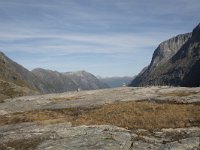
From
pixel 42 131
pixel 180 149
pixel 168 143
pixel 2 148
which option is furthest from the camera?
pixel 42 131

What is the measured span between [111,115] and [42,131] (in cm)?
1026

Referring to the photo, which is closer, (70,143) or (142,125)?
(70,143)

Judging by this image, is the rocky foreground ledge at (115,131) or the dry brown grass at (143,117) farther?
the dry brown grass at (143,117)

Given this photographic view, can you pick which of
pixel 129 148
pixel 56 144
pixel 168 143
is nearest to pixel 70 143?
pixel 56 144

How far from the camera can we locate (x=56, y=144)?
1197 inches

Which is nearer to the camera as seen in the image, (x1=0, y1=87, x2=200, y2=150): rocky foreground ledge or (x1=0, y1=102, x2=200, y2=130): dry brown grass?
(x1=0, y1=87, x2=200, y2=150): rocky foreground ledge

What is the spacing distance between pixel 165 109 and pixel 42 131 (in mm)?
17069

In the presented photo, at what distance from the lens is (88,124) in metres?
38.8

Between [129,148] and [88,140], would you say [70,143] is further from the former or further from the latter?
[129,148]

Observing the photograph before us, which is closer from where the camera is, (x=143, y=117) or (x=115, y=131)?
(x=115, y=131)

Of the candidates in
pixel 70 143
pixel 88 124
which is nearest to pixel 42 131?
pixel 88 124

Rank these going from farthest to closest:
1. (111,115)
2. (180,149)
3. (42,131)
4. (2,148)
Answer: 1. (111,115)
2. (42,131)
3. (2,148)
4. (180,149)

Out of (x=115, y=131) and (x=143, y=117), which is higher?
(x=143, y=117)

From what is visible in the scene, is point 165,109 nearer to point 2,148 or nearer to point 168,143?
point 168,143
